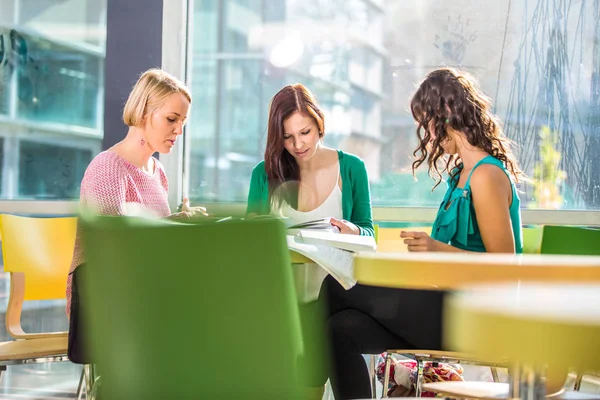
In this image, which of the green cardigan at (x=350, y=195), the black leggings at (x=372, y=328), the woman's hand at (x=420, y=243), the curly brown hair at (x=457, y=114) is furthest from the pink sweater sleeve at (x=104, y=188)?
the curly brown hair at (x=457, y=114)

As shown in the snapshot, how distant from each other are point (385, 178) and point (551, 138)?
0.92 meters

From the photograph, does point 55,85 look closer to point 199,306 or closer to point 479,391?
point 479,391

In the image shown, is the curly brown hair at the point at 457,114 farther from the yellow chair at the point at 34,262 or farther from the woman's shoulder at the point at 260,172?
the yellow chair at the point at 34,262

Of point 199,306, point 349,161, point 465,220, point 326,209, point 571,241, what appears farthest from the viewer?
point 349,161

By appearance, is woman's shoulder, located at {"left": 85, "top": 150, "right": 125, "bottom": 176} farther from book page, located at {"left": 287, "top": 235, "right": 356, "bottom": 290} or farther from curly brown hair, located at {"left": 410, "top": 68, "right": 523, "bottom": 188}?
curly brown hair, located at {"left": 410, "top": 68, "right": 523, "bottom": 188}

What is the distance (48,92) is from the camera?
447 centimetres

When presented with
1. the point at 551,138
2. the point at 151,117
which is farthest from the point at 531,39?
the point at 151,117

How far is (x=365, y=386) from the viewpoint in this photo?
2244 mm

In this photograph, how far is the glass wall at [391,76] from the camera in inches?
156

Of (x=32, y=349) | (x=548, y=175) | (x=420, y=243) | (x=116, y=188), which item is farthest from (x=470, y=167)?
(x=548, y=175)

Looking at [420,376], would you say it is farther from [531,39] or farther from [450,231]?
[531,39]

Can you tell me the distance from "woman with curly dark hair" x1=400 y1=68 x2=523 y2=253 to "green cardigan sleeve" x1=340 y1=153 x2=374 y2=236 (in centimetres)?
40

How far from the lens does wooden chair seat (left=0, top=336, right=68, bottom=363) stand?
7.48 ft

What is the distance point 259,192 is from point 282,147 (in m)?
0.20
